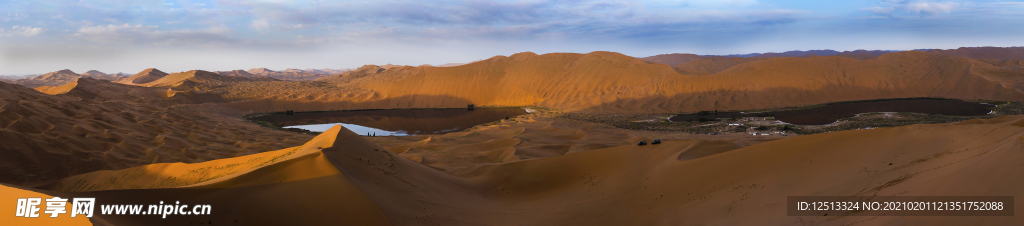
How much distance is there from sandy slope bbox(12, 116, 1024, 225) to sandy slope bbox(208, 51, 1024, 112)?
4409 cm

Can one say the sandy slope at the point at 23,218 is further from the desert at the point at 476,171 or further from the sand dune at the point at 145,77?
the sand dune at the point at 145,77

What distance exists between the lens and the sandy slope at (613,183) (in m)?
7.58

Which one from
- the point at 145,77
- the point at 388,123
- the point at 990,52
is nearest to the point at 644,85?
the point at 388,123

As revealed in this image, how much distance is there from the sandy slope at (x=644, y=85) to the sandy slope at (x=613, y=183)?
44.1m

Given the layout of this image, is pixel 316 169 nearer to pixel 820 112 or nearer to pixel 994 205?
pixel 994 205

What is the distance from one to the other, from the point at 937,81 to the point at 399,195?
81.8 meters

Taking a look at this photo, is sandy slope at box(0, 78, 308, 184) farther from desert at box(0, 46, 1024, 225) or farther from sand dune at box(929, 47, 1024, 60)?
sand dune at box(929, 47, 1024, 60)

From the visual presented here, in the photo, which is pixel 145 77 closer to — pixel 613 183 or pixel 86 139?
pixel 86 139

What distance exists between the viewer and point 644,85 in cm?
6606

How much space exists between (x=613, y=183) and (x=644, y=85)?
5516 cm

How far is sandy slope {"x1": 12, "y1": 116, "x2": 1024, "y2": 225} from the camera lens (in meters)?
7.58

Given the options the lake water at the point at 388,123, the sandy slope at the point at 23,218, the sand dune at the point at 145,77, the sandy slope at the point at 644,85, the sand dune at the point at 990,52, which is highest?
the sand dune at the point at 990,52

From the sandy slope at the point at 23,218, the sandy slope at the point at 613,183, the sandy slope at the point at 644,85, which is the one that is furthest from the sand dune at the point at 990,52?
the sandy slope at the point at 23,218

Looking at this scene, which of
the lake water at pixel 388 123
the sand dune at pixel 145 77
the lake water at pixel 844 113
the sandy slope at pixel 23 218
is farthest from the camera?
the sand dune at pixel 145 77
